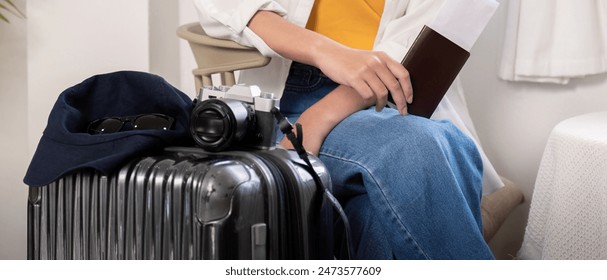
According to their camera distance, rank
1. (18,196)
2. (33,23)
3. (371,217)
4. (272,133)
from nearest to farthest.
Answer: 1. (272,133)
2. (371,217)
3. (33,23)
4. (18,196)

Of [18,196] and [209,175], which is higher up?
[209,175]

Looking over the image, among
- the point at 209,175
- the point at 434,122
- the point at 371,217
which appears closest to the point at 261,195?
the point at 209,175

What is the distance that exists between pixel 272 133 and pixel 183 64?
1.20 m

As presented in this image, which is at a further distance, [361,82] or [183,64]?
[183,64]

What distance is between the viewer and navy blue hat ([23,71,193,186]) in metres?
0.82

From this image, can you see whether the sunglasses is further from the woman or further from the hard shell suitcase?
the woman

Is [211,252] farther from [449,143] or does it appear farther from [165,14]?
[165,14]

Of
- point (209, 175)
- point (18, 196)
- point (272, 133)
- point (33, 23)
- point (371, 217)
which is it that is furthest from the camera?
point (18, 196)

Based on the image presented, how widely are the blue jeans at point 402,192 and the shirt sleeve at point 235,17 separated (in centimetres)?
23

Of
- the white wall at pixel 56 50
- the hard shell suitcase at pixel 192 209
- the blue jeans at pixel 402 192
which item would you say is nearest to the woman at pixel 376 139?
the blue jeans at pixel 402 192

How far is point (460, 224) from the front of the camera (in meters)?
0.97

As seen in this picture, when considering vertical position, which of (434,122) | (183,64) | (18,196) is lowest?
(18,196)

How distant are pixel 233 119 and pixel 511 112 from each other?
108 cm

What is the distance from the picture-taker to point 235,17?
1.14m
